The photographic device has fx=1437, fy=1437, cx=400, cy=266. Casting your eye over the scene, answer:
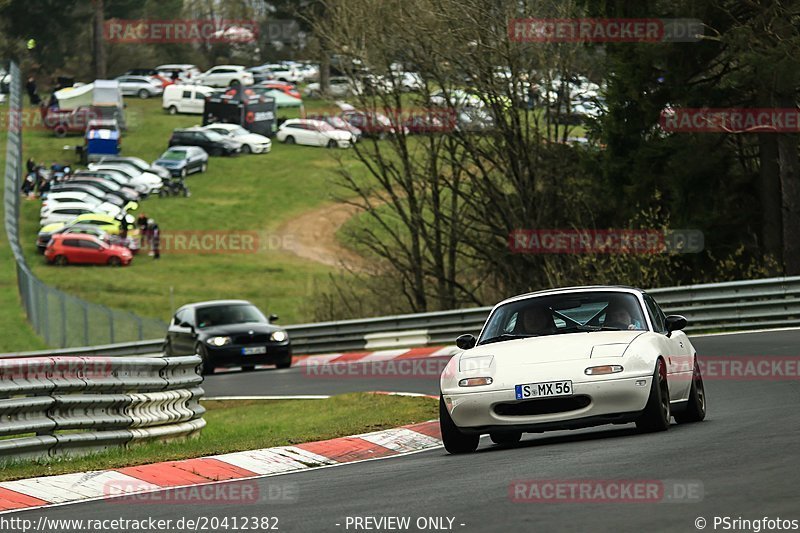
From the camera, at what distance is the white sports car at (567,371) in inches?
438

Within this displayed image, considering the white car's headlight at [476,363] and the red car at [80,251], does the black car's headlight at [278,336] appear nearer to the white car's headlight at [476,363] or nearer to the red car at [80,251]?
the white car's headlight at [476,363]

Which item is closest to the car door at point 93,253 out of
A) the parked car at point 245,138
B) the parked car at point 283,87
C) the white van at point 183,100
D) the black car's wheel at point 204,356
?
the parked car at point 245,138

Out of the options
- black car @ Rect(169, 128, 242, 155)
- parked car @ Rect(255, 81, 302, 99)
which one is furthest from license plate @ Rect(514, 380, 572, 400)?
parked car @ Rect(255, 81, 302, 99)

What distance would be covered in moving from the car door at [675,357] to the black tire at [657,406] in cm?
28

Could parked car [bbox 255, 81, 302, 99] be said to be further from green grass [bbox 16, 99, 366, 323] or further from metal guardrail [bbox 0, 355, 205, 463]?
metal guardrail [bbox 0, 355, 205, 463]

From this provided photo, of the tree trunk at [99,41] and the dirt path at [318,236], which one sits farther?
the tree trunk at [99,41]

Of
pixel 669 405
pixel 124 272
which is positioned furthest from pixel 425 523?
pixel 124 272

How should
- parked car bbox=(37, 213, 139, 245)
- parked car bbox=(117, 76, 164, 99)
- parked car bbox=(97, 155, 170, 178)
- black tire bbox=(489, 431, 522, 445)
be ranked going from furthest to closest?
parked car bbox=(117, 76, 164, 99) < parked car bbox=(97, 155, 170, 178) < parked car bbox=(37, 213, 139, 245) < black tire bbox=(489, 431, 522, 445)

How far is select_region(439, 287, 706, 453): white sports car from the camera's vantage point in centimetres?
1112

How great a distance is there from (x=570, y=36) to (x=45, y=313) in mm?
19244

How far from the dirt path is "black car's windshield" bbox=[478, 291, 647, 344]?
170 ft

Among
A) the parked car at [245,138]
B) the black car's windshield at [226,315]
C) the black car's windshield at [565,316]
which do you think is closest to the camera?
the black car's windshield at [565,316]

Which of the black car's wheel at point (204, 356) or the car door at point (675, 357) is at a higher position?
the car door at point (675, 357)

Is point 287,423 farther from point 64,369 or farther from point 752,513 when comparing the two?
point 752,513
